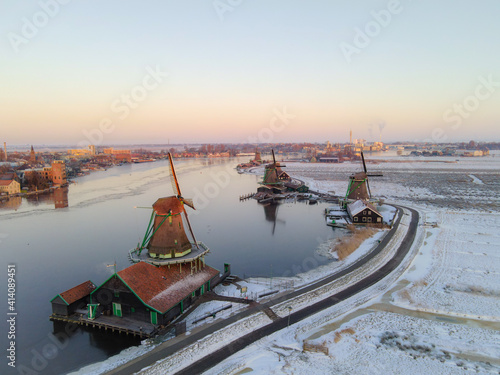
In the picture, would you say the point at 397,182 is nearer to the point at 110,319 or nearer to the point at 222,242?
the point at 222,242

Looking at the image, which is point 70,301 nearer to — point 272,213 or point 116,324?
point 116,324

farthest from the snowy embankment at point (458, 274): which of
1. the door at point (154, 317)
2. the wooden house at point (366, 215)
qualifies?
the door at point (154, 317)

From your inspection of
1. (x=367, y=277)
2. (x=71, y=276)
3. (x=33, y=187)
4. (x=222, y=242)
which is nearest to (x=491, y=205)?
(x=367, y=277)

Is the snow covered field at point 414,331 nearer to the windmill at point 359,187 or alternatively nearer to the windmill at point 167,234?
the windmill at point 167,234

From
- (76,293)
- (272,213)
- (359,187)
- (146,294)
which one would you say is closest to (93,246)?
(76,293)

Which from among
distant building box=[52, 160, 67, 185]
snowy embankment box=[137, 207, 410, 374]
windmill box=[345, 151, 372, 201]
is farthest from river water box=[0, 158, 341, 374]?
distant building box=[52, 160, 67, 185]

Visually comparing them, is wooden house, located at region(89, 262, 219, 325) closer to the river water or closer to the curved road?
the river water
